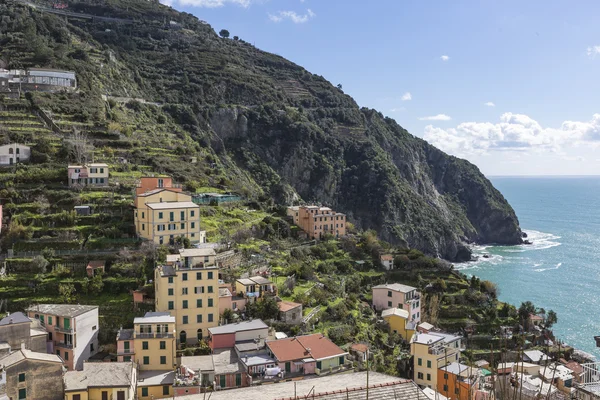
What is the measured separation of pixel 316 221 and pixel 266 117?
4269cm

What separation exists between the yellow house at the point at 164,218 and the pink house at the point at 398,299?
14.8m

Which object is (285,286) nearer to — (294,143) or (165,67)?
(294,143)

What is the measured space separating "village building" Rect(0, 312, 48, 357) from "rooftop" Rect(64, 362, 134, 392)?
8.77 feet

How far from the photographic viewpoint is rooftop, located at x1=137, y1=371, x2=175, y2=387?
22958 mm

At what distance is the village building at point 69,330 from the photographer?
2398 centimetres

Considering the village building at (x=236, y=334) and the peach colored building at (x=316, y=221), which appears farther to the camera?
the peach colored building at (x=316, y=221)

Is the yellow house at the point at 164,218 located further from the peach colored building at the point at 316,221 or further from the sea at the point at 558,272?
the sea at the point at 558,272

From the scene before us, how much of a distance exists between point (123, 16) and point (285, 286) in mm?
87005

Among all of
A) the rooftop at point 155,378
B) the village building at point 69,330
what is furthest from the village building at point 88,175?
the rooftop at point 155,378

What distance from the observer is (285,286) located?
3478 centimetres

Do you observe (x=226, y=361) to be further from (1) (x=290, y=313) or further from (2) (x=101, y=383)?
(1) (x=290, y=313)

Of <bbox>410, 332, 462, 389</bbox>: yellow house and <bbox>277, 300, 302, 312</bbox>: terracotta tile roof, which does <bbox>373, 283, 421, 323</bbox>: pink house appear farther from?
<bbox>277, 300, 302, 312</bbox>: terracotta tile roof

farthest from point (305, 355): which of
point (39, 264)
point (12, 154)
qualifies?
point (12, 154)

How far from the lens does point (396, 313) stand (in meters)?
36.7
